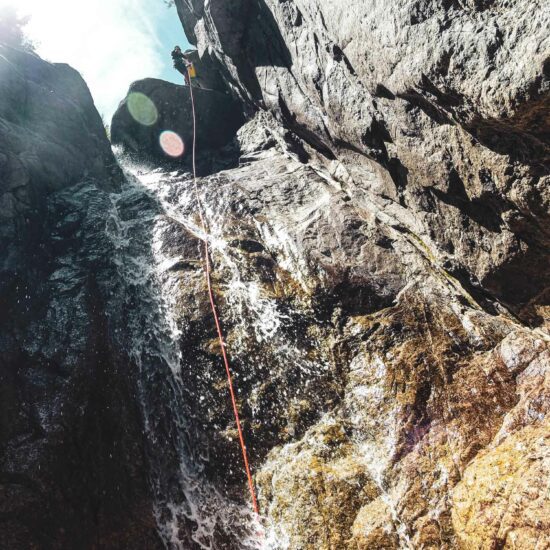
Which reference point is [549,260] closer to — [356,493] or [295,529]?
[356,493]

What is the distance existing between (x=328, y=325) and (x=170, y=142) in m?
14.2

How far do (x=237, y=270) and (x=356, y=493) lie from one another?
570 cm

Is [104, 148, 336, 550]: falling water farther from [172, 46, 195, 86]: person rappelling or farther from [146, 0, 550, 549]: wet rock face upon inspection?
[172, 46, 195, 86]: person rappelling

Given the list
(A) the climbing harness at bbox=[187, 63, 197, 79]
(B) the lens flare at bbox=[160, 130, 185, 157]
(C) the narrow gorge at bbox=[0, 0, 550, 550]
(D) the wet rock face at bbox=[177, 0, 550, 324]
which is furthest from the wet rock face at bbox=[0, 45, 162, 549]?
(A) the climbing harness at bbox=[187, 63, 197, 79]

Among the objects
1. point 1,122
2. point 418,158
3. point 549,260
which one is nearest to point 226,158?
point 1,122

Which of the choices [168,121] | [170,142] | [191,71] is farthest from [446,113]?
[191,71]

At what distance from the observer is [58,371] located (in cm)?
860

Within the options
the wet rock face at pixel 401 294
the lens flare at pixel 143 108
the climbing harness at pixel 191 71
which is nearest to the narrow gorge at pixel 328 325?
the wet rock face at pixel 401 294

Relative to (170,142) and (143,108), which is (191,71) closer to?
(143,108)

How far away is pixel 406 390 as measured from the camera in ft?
23.9

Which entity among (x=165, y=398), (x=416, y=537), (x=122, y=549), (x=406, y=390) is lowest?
(x=416, y=537)

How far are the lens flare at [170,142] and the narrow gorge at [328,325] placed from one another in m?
7.05

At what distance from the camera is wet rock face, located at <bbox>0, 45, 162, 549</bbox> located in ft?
23.1

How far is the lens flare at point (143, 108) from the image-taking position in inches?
773
